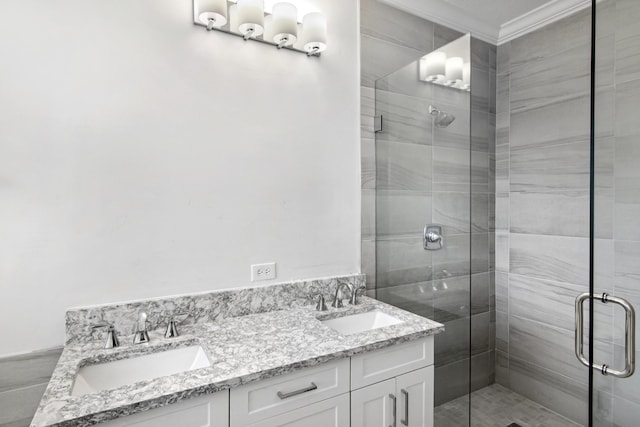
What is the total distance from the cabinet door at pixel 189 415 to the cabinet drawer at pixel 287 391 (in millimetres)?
35

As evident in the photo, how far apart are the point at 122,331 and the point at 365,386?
1012 millimetres

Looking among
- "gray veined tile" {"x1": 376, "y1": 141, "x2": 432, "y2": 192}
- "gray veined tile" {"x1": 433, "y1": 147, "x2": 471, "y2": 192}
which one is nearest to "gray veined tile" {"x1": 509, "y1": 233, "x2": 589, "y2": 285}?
"gray veined tile" {"x1": 433, "y1": 147, "x2": 471, "y2": 192}

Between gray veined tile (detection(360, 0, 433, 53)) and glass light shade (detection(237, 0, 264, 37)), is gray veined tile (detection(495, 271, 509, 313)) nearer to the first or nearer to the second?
gray veined tile (detection(360, 0, 433, 53))

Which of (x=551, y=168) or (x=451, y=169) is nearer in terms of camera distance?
(x=451, y=169)

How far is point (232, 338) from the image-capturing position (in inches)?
54.2

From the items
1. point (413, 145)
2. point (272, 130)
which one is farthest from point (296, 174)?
point (413, 145)

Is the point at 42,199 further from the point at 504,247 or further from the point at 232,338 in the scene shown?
the point at 504,247

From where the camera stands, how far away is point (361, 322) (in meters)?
1.79

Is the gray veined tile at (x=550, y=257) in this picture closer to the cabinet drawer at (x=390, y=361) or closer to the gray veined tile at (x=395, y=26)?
the cabinet drawer at (x=390, y=361)

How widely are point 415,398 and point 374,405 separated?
23cm

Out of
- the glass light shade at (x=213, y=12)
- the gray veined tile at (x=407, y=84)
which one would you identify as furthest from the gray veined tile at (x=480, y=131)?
the glass light shade at (x=213, y=12)

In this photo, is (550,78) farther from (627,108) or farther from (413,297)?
(413,297)

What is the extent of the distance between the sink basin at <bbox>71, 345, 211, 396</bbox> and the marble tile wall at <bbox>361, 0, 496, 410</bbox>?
1.09 m

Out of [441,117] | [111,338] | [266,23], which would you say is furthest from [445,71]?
[111,338]
